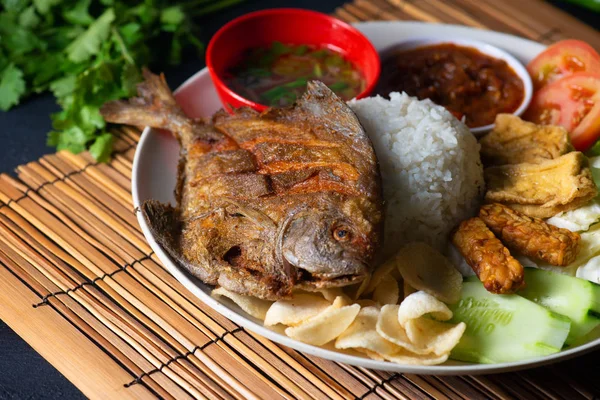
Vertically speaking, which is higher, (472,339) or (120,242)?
(472,339)

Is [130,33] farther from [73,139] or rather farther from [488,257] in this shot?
[488,257]

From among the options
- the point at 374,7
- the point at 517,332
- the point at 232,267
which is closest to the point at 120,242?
the point at 232,267

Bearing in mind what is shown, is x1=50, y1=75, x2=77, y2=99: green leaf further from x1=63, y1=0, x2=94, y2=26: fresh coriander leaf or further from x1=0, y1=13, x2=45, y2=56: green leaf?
x1=63, y1=0, x2=94, y2=26: fresh coriander leaf

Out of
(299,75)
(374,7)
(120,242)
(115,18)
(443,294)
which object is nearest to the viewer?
(443,294)

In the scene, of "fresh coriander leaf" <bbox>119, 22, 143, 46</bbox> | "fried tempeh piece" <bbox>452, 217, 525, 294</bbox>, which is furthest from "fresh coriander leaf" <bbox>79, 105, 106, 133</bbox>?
"fried tempeh piece" <bbox>452, 217, 525, 294</bbox>

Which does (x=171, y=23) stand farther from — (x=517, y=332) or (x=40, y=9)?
(x=517, y=332)

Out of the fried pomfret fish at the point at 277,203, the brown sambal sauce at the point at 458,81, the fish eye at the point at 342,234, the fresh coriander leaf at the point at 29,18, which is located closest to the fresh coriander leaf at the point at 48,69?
the fresh coriander leaf at the point at 29,18

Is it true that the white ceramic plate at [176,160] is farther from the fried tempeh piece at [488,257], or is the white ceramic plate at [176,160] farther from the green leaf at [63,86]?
the green leaf at [63,86]
